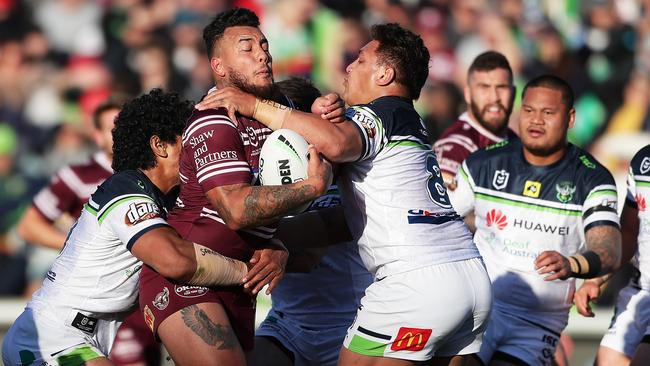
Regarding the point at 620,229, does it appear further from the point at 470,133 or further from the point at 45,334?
the point at 45,334

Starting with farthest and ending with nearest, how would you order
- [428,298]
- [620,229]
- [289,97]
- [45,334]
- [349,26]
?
1. [349,26]
2. [620,229]
3. [289,97]
4. [45,334]
5. [428,298]

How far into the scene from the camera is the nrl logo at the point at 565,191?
672cm

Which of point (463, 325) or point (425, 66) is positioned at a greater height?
point (425, 66)

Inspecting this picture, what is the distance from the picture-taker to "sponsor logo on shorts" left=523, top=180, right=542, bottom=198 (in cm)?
679

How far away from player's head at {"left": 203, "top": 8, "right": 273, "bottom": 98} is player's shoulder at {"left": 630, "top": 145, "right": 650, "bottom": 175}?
8.89 feet

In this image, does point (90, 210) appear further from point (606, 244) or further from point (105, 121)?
point (606, 244)

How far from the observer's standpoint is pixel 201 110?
198 inches

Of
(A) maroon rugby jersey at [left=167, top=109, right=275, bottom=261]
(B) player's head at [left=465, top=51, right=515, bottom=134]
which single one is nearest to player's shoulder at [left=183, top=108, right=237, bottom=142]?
(A) maroon rugby jersey at [left=167, top=109, right=275, bottom=261]

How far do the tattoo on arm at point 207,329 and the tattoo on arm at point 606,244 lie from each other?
2.43 meters

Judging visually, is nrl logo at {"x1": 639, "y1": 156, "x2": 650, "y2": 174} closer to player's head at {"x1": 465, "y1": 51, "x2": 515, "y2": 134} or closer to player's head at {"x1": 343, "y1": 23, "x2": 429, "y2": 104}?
player's head at {"x1": 465, "y1": 51, "x2": 515, "y2": 134}

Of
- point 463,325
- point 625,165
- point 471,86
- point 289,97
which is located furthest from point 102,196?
point 625,165

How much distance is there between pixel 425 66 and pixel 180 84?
587 centimetres

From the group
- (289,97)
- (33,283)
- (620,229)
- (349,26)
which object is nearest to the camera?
(289,97)

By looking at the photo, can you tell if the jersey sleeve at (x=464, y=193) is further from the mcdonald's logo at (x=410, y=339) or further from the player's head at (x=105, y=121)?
the player's head at (x=105, y=121)
